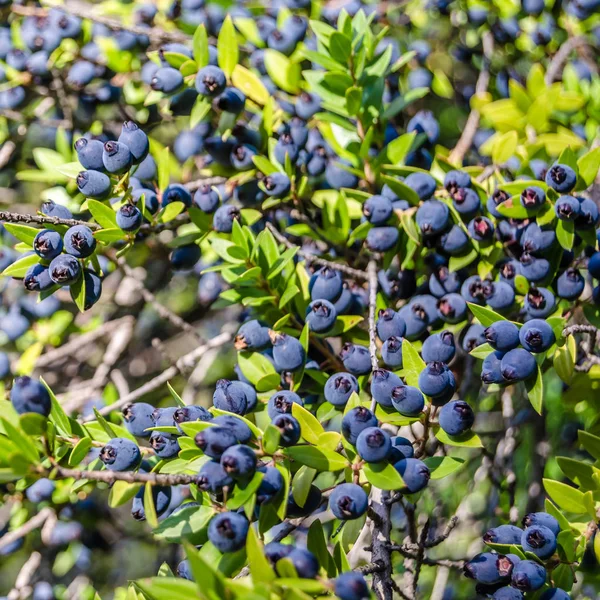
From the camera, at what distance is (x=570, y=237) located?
1.43 m

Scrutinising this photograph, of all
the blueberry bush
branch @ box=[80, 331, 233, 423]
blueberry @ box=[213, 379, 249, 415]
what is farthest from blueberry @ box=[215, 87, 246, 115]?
blueberry @ box=[213, 379, 249, 415]

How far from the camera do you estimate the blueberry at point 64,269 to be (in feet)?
4.16

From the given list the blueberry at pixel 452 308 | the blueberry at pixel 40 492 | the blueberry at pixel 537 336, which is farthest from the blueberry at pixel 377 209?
the blueberry at pixel 40 492

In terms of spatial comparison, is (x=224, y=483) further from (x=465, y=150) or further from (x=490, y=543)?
(x=465, y=150)

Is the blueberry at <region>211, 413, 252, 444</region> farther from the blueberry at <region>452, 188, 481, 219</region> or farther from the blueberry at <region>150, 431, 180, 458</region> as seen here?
the blueberry at <region>452, 188, 481, 219</region>

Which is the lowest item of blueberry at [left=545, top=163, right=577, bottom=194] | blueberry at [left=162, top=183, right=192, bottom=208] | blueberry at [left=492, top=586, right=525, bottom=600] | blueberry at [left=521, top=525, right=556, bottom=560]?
blueberry at [left=492, top=586, right=525, bottom=600]

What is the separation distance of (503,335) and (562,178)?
40 centimetres

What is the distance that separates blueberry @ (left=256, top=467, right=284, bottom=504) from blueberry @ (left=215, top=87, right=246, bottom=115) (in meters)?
0.94

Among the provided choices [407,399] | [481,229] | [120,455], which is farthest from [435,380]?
[120,455]

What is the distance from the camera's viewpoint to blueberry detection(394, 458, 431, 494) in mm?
1117

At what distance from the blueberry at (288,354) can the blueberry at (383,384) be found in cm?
20

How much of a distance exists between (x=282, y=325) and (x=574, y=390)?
71 cm

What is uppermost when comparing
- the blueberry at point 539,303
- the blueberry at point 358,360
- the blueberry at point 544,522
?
the blueberry at point 539,303

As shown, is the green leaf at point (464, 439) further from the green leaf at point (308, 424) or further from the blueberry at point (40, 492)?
the blueberry at point (40, 492)
